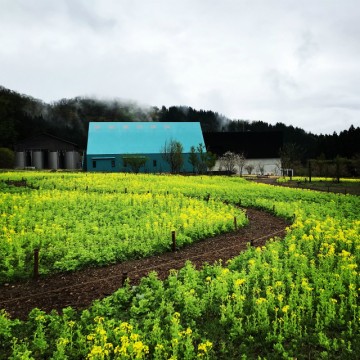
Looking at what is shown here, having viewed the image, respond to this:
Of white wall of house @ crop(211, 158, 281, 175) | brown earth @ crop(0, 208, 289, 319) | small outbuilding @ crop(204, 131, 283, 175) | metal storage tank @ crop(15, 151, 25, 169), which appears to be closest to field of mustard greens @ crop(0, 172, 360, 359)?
brown earth @ crop(0, 208, 289, 319)

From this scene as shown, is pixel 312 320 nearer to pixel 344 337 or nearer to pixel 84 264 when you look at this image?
pixel 344 337

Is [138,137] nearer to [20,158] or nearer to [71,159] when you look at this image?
[71,159]

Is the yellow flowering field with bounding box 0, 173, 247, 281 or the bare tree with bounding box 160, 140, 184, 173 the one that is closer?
the yellow flowering field with bounding box 0, 173, 247, 281

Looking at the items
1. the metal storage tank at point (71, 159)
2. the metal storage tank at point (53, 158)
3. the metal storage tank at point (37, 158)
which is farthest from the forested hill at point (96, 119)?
the metal storage tank at point (71, 159)

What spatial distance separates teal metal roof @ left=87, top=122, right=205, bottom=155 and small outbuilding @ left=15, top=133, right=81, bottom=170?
6660mm

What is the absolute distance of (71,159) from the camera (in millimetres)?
60906

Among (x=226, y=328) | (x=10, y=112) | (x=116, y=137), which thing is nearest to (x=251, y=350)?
(x=226, y=328)

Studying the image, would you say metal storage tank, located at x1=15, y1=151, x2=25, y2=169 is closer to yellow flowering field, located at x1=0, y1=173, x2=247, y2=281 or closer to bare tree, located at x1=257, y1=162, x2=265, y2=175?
bare tree, located at x1=257, y1=162, x2=265, y2=175

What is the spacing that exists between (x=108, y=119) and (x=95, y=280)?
15924 centimetres

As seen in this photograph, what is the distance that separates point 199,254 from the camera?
1105 cm

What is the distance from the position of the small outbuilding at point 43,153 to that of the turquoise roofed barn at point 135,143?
6.72m

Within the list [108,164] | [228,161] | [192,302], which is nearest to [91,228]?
[192,302]

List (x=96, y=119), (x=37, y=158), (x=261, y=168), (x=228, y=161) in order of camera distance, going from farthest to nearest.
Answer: (x=96, y=119)
(x=261, y=168)
(x=37, y=158)
(x=228, y=161)

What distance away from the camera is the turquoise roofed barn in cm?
5306
